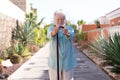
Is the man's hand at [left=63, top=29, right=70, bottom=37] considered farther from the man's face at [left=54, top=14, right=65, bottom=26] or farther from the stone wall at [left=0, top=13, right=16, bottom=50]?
the stone wall at [left=0, top=13, right=16, bottom=50]

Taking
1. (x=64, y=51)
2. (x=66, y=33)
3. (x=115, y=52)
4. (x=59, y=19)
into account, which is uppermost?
(x=59, y=19)

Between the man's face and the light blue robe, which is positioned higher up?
the man's face

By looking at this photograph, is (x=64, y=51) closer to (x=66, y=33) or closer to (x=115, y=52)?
(x=66, y=33)

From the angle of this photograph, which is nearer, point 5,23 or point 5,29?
point 5,23

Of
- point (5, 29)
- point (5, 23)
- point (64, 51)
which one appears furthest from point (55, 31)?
point (5, 29)

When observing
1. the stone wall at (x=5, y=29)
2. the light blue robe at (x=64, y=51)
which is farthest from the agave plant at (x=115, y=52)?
the stone wall at (x=5, y=29)

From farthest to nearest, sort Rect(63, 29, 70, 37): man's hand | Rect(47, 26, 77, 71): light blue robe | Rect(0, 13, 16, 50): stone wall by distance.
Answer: Rect(0, 13, 16, 50): stone wall, Rect(47, 26, 77, 71): light blue robe, Rect(63, 29, 70, 37): man's hand

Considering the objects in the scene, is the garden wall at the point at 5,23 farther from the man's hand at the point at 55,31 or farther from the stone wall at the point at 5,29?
the man's hand at the point at 55,31

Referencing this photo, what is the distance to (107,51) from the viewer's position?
1273 centimetres

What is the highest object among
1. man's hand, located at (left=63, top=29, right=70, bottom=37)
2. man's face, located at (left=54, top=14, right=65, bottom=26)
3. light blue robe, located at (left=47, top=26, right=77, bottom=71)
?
man's face, located at (left=54, top=14, right=65, bottom=26)

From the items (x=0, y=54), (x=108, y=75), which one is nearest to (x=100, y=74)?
(x=108, y=75)

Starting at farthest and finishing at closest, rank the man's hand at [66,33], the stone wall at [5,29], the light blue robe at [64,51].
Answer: the stone wall at [5,29], the light blue robe at [64,51], the man's hand at [66,33]

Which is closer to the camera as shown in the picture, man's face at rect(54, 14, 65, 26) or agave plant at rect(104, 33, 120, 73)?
man's face at rect(54, 14, 65, 26)

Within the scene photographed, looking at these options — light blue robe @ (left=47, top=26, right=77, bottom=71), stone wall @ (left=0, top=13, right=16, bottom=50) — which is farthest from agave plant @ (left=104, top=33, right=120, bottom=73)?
stone wall @ (left=0, top=13, right=16, bottom=50)
